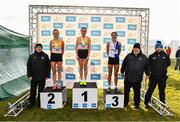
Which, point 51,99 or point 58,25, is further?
point 58,25

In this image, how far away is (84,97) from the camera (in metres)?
7.30

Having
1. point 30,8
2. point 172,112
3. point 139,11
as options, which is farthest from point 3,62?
point 172,112

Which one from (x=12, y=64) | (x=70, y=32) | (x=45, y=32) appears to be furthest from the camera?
(x=12, y=64)

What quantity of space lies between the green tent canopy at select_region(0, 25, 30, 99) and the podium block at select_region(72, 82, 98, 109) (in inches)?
107

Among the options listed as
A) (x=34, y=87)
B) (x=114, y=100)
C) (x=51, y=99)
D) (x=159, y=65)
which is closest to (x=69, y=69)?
(x=34, y=87)

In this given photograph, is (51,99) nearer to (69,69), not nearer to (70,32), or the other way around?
(69,69)

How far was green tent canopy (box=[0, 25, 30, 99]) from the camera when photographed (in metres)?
8.84

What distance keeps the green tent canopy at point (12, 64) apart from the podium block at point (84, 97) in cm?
272

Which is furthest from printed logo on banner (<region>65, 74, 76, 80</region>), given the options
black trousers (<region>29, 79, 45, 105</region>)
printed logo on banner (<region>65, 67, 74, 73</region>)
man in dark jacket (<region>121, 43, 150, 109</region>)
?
man in dark jacket (<region>121, 43, 150, 109</region>)

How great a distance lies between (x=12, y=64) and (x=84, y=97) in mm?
4021

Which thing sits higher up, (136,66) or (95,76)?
(136,66)

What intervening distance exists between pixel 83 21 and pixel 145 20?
224 centimetres

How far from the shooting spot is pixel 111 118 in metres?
6.59

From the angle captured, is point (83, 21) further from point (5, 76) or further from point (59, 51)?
point (5, 76)
